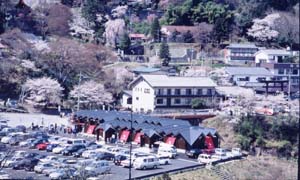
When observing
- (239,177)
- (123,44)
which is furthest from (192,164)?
(123,44)

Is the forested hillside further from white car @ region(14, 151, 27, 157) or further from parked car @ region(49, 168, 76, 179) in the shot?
parked car @ region(49, 168, 76, 179)

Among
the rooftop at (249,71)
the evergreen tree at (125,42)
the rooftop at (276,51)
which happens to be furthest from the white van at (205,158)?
the evergreen tree at (125,42)

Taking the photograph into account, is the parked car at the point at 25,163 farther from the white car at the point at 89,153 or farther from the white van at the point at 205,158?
the white van at the point at 205,158

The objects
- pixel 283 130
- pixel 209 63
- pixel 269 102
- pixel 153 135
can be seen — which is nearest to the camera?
pixel 283 130

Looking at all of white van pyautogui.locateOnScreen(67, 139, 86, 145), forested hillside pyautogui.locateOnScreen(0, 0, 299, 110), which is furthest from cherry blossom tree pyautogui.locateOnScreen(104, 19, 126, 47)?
white van pyautogui.locateOnScreen(67, 139, 86, 145)

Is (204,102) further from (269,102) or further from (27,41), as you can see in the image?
(27,41)

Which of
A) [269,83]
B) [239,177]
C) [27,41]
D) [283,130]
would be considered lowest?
[239,177]
